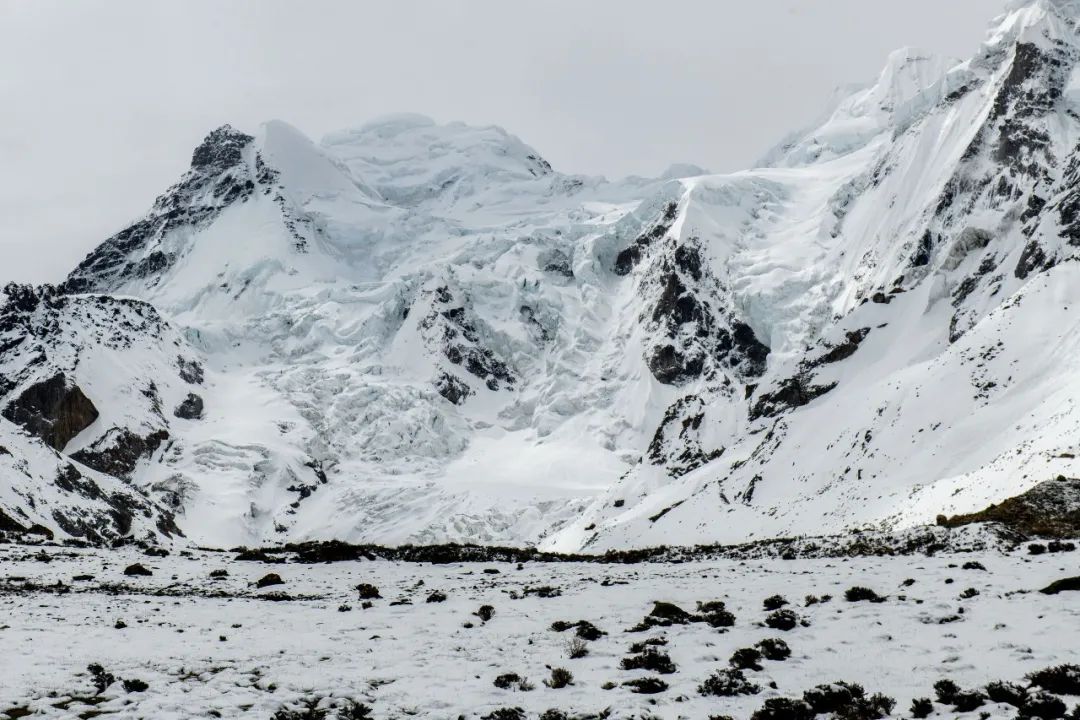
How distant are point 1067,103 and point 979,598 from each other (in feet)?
699

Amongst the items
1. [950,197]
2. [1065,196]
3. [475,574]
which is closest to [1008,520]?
[475,574]

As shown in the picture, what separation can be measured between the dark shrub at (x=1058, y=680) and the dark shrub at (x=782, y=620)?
593cm

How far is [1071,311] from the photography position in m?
72.4

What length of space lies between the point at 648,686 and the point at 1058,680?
645cm

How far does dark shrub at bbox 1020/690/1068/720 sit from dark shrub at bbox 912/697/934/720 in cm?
125

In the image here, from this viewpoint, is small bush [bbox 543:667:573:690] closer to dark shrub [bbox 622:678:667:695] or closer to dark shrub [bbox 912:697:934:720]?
dark shrub [bbox 622:678:667:695]

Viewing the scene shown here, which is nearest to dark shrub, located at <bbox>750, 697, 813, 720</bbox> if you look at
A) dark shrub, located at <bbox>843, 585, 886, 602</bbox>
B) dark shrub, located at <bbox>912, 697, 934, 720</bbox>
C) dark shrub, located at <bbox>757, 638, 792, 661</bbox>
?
dark shrub, located at <bbox>912, 697, 934, 720</bbox>

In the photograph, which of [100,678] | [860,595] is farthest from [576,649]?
[100,678]

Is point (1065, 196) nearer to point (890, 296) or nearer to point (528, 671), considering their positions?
point (890, 296)

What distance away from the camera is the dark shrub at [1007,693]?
13.2m

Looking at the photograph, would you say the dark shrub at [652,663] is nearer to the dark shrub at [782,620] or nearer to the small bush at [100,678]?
the dark shrub at [782,620]

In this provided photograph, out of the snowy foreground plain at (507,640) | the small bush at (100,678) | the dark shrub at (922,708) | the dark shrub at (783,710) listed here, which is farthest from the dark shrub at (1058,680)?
the small bush at (100,678)

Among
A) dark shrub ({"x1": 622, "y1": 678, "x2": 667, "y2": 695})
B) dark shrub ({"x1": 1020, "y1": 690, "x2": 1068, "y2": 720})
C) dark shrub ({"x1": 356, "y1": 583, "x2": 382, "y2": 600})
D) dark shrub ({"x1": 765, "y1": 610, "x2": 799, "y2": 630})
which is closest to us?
dark shrub ({"x1": 1020, "y1": 690, "x2": 1068, "y2": 720})

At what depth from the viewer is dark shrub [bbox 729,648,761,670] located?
53.7 ft
